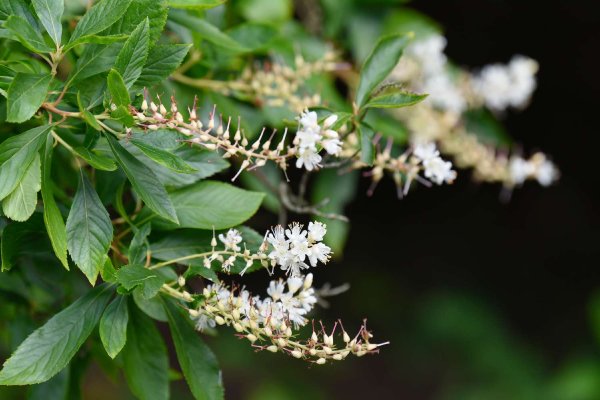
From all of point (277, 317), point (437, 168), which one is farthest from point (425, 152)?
point (277, 317)

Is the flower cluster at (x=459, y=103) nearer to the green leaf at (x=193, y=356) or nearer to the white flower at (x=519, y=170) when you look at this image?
the white flower at (x=519, y=170)

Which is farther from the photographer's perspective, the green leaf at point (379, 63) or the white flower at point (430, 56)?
the white flower at point (430, 56)

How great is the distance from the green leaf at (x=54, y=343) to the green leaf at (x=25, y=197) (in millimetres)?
164

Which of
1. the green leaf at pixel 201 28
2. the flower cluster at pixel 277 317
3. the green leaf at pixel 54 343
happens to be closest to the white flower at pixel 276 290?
the flower cluster at pixel 277 317

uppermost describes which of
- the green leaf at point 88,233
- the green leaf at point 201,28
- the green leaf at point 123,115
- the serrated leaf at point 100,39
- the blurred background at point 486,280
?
the serrated leaf at point 100,39

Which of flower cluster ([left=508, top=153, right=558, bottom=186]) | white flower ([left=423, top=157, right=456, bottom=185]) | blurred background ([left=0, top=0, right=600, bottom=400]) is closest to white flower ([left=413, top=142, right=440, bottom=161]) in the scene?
white flower ([left=423, top=157, right=456, bottom=185])

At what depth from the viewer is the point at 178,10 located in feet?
4.10

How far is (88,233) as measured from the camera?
3.18 feet

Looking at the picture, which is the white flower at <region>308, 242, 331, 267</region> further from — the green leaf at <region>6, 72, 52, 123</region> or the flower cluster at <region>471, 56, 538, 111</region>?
the flower cluster at <region>471, 56, 538, 111</region>

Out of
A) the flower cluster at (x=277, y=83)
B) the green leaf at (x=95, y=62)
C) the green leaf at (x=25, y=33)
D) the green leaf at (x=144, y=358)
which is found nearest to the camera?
the green leaf at (x=25, y=33)

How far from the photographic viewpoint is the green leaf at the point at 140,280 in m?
0.93

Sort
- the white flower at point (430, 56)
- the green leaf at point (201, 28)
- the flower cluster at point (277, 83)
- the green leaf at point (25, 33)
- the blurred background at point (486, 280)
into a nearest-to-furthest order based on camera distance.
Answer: the green leaf at point (25, 33)
the green leaf at point (201, 28)
the flower cluster at point (277, 83)
the white flower at point (430, 56)
the blurred background at point (486, 280)

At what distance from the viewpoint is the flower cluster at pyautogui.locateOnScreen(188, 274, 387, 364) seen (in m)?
0.92

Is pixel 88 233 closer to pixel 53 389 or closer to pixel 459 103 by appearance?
pixel 53 389
